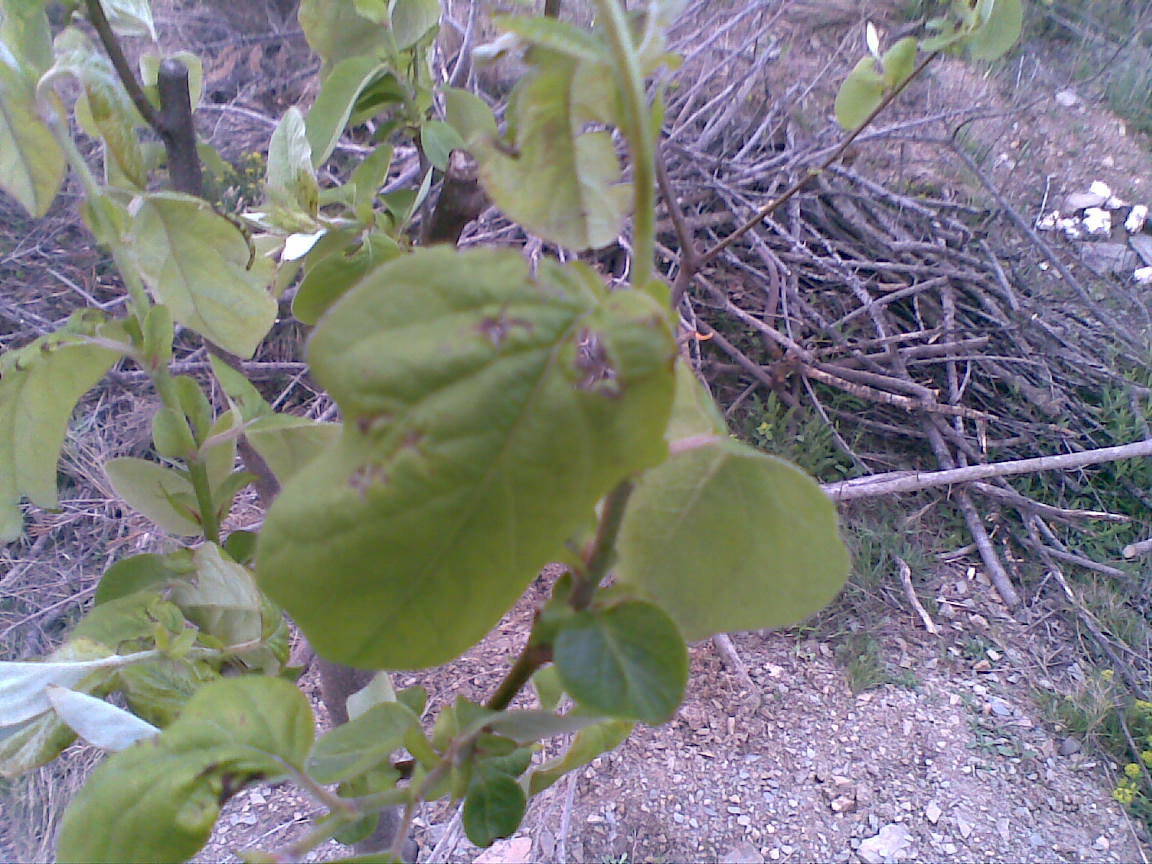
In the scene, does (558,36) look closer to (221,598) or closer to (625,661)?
(625,661)

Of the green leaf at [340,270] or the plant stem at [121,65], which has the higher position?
the plant stem at [121,65]

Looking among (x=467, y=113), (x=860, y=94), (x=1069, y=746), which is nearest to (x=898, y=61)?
(x=860, y=94)

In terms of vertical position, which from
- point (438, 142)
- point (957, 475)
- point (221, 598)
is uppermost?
point (438, 142)

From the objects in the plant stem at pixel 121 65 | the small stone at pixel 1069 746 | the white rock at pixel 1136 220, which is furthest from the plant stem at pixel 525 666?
the white rock at pixel 1136 220

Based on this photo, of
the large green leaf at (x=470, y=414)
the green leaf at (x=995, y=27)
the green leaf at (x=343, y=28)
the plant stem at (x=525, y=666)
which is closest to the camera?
the large green leaf at (x=470, y=414)

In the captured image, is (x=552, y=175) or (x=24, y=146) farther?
(x=24, y=146)

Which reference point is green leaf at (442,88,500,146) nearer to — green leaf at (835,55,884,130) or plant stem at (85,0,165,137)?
plant stem at (85,0,165,137)

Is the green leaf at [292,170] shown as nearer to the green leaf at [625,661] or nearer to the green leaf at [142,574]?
the green leaf at [142,574]
